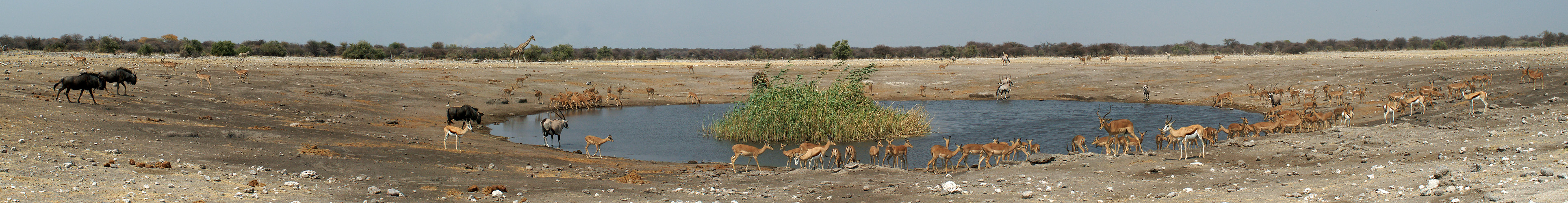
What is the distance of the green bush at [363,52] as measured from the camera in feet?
198

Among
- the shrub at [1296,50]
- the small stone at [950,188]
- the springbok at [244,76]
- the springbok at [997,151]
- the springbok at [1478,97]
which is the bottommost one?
the small stone at [950,188]

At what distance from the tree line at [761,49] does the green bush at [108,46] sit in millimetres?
69

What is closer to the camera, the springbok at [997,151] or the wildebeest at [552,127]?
the springbok at [997,151]

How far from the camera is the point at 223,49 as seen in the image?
55125 mm

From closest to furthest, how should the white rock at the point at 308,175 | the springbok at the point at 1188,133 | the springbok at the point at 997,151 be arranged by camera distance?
the white rock at the point at 308,175
the springbok at the point at 1188,133
the springbok at the point at 997,151

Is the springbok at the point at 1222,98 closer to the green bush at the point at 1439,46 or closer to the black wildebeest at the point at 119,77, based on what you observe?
the black wildebeest at the point at 119,77

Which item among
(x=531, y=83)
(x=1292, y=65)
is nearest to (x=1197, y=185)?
(x=531, y=83)

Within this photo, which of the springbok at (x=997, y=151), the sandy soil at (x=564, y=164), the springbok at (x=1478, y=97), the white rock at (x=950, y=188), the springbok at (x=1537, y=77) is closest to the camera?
the sandy soil at (x=564, y=164)

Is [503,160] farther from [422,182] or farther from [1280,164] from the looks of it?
[1280,164]

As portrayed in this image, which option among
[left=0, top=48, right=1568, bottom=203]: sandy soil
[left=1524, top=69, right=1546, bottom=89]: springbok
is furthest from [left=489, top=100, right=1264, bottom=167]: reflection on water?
[left=1524, top=69, right=1546, bottom=89]: springbok

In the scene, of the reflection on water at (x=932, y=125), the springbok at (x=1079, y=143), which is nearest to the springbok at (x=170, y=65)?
the reflection on water at (x=932, y=125)

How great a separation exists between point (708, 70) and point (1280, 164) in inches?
1505

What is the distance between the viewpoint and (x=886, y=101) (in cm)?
3416

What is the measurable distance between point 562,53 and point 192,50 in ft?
77.5
